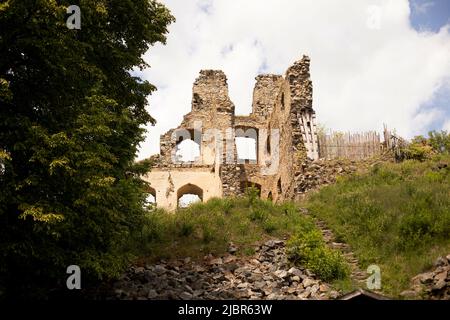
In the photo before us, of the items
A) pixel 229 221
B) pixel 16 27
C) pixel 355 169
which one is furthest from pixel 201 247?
pixel 355 169

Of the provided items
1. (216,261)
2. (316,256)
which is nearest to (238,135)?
(216,261)

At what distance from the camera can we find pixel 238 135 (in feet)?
109

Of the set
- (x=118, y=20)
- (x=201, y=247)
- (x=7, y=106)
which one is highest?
(x=118, y=20)

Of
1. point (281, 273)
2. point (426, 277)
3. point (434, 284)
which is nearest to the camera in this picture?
point (434, 284)

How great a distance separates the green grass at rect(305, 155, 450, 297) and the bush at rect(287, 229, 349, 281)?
36.4 inches

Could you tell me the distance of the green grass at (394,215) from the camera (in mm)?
12703

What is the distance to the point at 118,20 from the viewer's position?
44.6ft

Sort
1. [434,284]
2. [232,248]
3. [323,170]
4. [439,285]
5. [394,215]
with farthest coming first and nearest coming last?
[323,170]
[394,215]
[232,248]
[434,284]
[439,285]

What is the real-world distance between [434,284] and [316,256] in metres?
3.18

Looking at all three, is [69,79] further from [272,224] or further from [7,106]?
[272,224]

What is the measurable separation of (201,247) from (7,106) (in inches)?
286

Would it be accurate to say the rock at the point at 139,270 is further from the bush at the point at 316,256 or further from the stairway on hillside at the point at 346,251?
the stairway on hillside at the point at 346,251

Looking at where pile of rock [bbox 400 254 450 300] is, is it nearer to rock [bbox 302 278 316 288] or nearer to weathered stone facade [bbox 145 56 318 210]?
rock [bbox 302 278 316 288]

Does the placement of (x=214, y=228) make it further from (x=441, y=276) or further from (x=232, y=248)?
(x=441, y=276)
